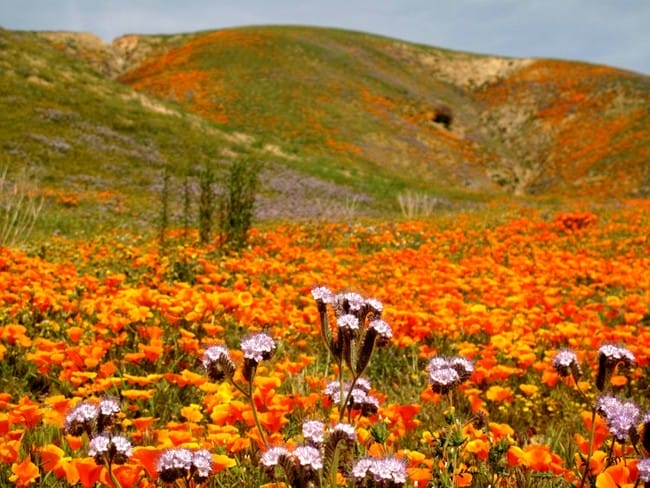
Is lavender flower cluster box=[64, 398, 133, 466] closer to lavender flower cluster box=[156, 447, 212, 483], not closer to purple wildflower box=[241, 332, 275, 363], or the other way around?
lavender flower cluster box=[156, 447, 212, 483]

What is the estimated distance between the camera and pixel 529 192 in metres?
47.4

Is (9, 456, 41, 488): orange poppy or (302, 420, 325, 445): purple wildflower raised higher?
(302, 420, 325, 445): purple wildflower

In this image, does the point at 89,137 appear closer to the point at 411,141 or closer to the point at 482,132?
the point at 411,141

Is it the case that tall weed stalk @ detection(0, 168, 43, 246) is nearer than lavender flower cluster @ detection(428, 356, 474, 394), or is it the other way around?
lavender flower cluster @ detection(428, 356, 474, 394)

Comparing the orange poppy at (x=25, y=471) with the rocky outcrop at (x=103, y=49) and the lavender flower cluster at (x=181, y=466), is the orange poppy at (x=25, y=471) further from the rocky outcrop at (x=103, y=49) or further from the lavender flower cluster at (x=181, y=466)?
the rocky outcrop at (x=103, y=49)

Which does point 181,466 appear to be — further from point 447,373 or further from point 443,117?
point 443,117

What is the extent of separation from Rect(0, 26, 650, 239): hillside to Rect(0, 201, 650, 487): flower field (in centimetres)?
1219

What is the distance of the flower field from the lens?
1962 millimetres

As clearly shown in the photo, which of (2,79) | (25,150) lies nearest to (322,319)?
(25,150)

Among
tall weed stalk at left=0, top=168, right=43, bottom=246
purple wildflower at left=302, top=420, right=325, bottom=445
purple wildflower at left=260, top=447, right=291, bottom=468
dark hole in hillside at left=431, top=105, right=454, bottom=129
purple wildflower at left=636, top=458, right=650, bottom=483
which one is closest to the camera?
purple wildflower at left=636, top=458, right=650, bottom=483

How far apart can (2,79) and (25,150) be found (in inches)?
283

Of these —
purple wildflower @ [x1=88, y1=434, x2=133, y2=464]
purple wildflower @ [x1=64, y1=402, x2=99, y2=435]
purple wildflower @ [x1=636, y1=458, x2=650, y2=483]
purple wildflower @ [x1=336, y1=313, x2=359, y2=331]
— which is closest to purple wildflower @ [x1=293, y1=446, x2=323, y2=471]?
purple wildflower @ [x1=336, y1=313, x2=359, y2=331]

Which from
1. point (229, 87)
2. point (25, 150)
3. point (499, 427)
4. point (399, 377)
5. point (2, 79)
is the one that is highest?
point (229, 87)

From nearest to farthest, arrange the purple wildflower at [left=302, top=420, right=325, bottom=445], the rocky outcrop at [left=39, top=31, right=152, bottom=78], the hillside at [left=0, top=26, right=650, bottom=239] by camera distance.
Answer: the purple wildflower at [left=302, top=420, right=325, bottom=445], the hillside at [left=0, top=26, right=650, bottom=239], the rocky outcrop at [left=39, top=31, right=152, bottom=78]
